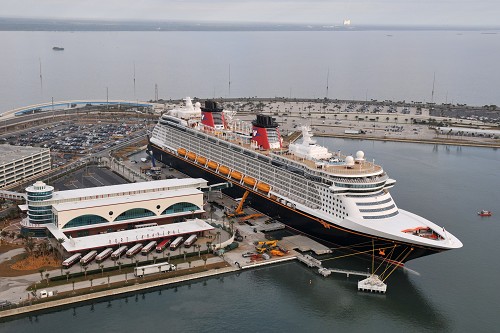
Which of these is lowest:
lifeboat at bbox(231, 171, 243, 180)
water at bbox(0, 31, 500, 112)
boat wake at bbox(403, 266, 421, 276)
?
boat wake at bbox(403, 266, 421, 276)

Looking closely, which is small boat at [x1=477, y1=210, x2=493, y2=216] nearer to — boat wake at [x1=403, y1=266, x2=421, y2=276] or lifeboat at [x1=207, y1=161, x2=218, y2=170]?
boat wake at [x1=403, y1=266, x2=421, y2=276]

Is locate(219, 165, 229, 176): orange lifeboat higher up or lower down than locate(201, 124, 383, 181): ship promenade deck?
lower down

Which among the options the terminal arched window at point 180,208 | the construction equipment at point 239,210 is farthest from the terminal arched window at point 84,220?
the construction equipment at point 239,210

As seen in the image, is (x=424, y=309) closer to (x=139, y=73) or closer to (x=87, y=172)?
(x=87, y=172)

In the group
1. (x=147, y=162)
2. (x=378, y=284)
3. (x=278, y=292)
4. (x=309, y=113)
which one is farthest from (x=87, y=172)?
(x=309, y=113)

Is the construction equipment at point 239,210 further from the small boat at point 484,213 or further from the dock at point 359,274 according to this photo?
the small boat at point 484,213

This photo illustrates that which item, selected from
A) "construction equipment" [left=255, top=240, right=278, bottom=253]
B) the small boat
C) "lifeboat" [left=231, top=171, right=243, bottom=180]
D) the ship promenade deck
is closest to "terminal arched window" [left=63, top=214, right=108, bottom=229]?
"construction equipment" [left=255, top=240, right=278, bottom=253]

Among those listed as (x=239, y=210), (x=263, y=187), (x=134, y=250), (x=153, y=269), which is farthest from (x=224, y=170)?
(x=153, y=269)
